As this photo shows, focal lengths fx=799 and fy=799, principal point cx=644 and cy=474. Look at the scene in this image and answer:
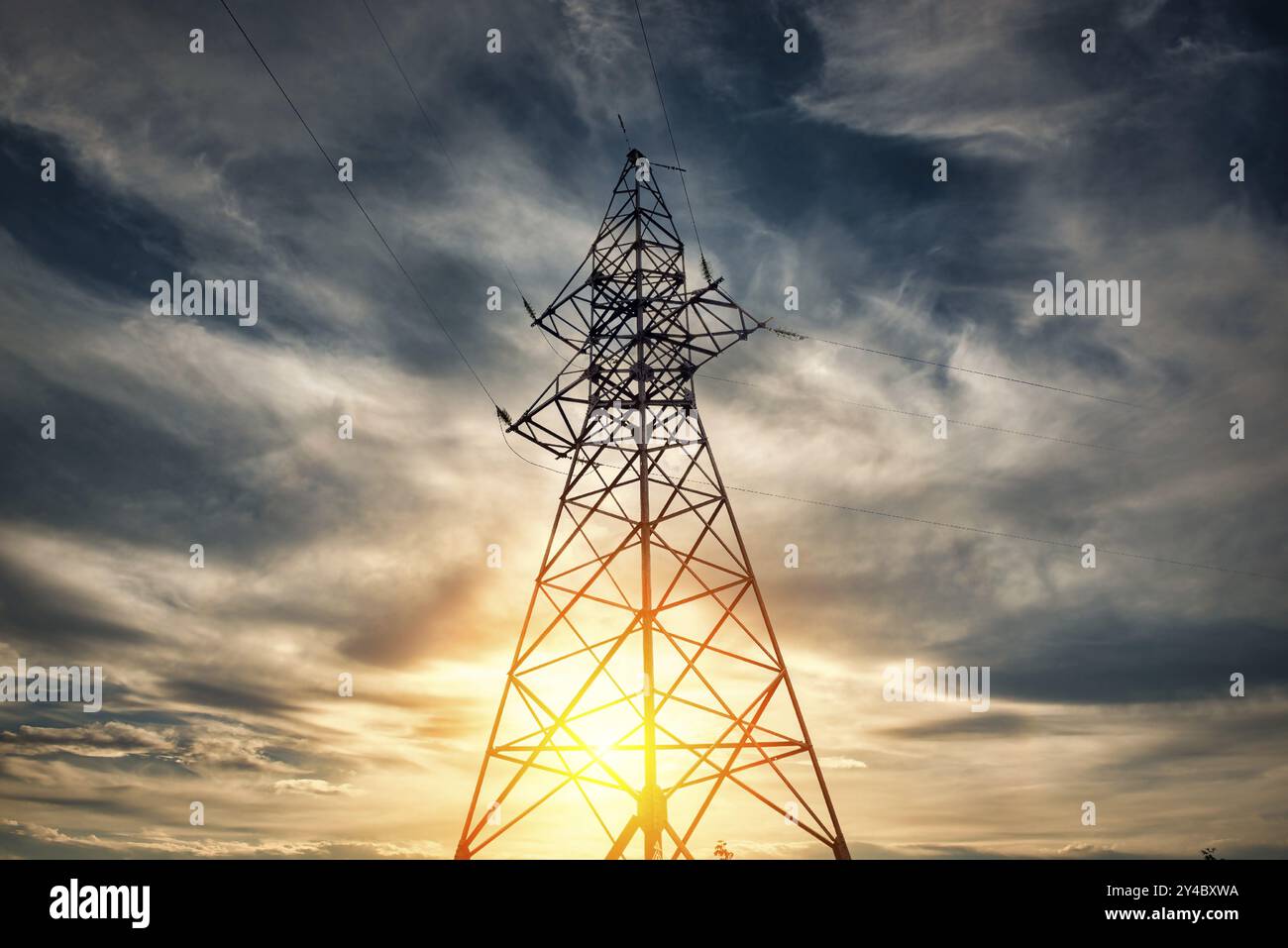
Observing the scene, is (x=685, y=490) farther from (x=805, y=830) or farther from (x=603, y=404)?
(x=805, y=830)

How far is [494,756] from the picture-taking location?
19.8 m

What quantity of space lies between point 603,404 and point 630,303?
3.32m
